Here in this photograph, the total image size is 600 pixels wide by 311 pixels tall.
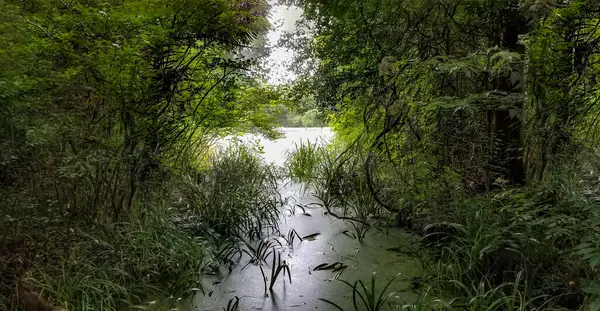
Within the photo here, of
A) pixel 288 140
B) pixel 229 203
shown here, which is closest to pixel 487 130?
pixel 229 203

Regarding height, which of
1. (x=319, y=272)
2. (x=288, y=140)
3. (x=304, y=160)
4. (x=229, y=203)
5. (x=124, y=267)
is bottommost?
(x=319, y=272)

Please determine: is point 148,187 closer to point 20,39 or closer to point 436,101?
point 20,39

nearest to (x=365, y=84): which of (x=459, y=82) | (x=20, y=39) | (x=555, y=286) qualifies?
(x=459, y=82)

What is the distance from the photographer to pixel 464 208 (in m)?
→ 2.75

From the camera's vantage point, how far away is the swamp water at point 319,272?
7.76 ft

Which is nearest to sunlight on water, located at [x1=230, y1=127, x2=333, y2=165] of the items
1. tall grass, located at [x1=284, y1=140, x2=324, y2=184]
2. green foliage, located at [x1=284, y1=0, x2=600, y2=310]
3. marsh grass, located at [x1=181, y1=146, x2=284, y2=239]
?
tall grass, located at [x1=284, y1=140, x2=324, y2=184]

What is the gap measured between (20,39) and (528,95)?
12.6 feet

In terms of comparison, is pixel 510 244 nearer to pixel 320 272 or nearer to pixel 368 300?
pixel 368 300

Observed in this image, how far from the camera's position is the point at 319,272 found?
9.21ft

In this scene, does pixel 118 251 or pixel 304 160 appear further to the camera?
pixel 304 160

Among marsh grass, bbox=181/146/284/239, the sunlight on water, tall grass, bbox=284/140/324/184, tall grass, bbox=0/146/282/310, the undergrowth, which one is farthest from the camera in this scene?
the sunlight on water

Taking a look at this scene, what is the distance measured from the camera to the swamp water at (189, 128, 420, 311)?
2365 millimetres

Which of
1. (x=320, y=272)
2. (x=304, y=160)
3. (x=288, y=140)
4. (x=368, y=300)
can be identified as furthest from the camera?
(x=288, y=140)

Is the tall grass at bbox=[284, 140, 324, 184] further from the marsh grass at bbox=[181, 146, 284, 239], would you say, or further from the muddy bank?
the muddy bank
